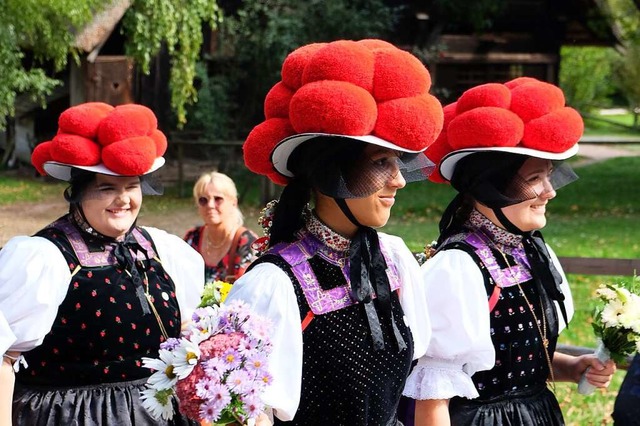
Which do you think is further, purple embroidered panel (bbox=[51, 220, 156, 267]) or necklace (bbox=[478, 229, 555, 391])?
purple embroidered panel (bbox=[51, 220, 156, 267])

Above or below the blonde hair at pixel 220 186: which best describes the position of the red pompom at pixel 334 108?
above

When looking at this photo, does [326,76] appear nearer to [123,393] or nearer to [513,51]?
[123,393]

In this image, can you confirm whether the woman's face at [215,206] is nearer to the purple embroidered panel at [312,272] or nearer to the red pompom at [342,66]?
the purple embroidered panel at [312,272]

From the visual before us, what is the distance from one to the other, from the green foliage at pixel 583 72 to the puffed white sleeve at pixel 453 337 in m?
37.2

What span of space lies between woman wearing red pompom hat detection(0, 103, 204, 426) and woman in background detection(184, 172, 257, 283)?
6.29 ft

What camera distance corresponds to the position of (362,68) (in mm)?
2764

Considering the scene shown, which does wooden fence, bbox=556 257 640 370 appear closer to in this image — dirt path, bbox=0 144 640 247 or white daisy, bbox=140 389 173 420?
white daisy, bbox=140 389 173 420

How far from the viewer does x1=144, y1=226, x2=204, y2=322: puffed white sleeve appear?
14.3ft

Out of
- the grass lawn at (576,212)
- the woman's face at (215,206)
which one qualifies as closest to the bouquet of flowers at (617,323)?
the woman's face at (215,206)

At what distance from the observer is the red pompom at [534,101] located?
3.41 meters

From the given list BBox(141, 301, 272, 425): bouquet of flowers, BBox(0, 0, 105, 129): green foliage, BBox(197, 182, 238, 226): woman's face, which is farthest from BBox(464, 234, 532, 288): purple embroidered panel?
BBox(0, 0, 105, 129): green foliage

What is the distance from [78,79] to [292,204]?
16045mm

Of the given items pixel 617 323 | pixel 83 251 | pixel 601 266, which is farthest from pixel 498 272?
pixel 601 266

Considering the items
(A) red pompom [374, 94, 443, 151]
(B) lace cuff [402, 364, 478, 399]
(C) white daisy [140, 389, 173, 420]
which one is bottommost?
(B) lace cuff [402, 364, 478, 399]
